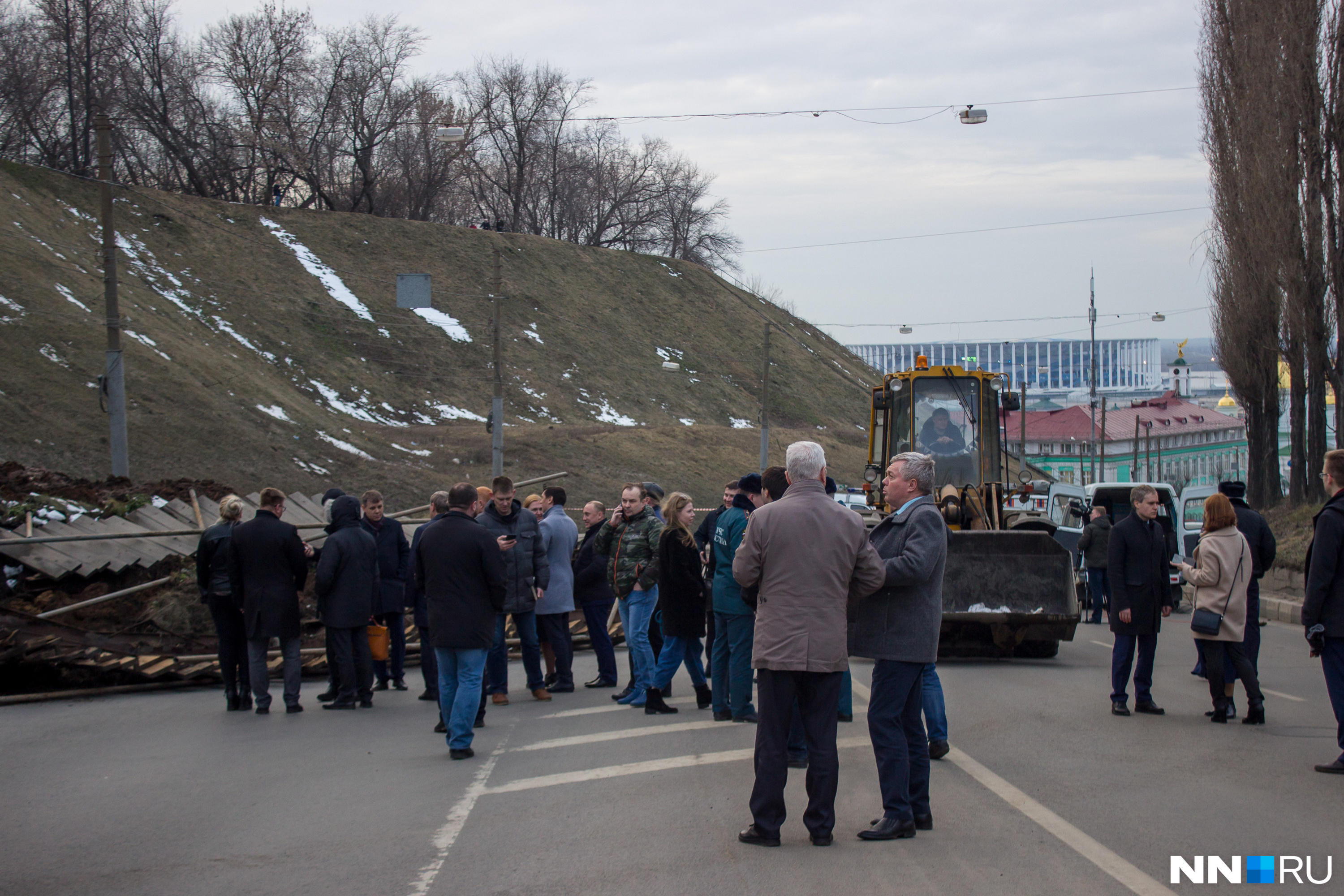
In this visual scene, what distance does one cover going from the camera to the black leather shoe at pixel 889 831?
5488 mm

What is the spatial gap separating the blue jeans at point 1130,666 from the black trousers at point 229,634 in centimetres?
736

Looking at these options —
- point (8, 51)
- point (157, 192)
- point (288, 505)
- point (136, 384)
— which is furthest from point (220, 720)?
point (157, 192)

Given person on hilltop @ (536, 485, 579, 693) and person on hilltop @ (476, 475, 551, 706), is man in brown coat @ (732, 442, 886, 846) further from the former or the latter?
person on hilltop @ (536, 485, 579, 693)

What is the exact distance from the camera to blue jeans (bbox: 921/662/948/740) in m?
7.12

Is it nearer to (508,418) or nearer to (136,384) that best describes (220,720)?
(136,384)

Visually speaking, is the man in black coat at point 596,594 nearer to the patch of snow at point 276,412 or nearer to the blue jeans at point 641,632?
the blue jeans at point 641,632

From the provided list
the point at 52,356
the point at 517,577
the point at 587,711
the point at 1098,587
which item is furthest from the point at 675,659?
the point at 52,356

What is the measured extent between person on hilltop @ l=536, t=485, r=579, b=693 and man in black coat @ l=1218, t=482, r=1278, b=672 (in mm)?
5670

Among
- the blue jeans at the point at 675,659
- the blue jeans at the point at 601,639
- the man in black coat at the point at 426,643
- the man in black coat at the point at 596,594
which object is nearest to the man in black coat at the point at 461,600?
the blue jeans at the point at 675,659

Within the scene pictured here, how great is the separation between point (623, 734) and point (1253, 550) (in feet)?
18.7

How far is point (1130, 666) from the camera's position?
8.73 metres

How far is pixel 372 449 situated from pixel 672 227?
183 feet

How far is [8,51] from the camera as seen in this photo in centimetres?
4700

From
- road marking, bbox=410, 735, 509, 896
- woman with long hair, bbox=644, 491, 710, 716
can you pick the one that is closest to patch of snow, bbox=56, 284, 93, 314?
woman with long hair, bbox=644, 491, 710, 716
